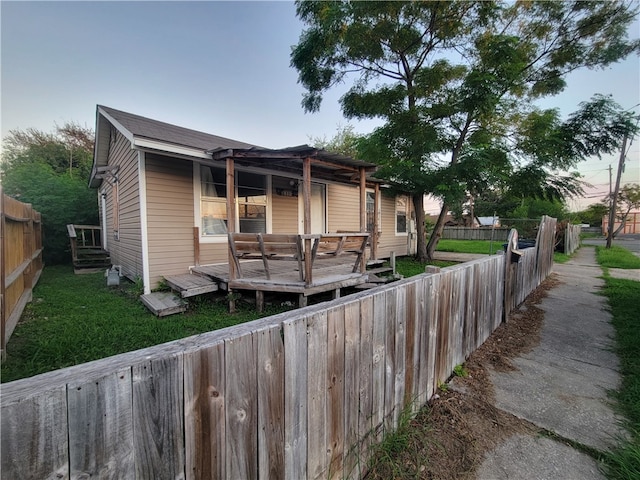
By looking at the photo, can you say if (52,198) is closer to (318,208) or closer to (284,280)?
(318,208)

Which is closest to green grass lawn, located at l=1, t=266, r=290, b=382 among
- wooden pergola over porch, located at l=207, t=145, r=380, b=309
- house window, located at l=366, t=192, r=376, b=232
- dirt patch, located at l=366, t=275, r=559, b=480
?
wooden pergola over porch, located at l=207, t=145, r=380, b=309

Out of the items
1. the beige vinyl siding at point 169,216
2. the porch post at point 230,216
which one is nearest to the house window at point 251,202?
the beige vinyl siding at point 169,216

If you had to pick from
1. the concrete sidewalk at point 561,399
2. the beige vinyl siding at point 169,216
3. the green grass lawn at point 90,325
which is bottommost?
the concrete sidewalk at point 561,399

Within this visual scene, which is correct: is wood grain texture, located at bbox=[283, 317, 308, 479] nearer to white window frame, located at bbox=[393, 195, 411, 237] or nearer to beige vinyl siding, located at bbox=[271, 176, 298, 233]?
beige vinyl siding, located at bbox=[271, 176, 298, 233]

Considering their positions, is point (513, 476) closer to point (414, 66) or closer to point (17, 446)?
point (17, 446)

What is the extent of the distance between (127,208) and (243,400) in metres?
7.44

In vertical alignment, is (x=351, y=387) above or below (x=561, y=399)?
above

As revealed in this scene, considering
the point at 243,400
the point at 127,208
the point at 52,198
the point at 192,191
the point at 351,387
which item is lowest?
the point at 351,387

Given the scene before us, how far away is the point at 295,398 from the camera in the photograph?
1.37 meters

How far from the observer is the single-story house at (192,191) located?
5.20 m

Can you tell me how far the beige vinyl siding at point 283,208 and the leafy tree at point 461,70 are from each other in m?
3.12

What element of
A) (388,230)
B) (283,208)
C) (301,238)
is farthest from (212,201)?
(388,230)

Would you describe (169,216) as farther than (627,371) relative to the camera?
Yes

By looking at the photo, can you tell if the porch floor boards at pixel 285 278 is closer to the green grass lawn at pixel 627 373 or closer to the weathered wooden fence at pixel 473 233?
the green grass lawn at pixel 627 373
